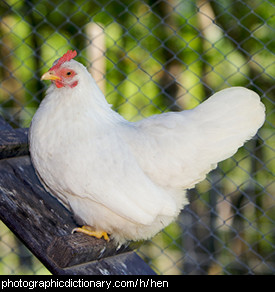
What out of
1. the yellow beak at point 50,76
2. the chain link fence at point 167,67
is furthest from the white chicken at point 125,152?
the chain link fence at point 167,67

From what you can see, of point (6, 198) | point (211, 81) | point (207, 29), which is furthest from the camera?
point (211, 81)

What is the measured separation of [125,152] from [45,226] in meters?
0.36

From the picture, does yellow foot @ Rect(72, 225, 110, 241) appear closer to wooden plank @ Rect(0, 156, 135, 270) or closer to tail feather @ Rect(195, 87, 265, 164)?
wooden plank @ Rect(0, 156, 135, 270)

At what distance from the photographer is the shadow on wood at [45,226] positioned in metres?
1.51

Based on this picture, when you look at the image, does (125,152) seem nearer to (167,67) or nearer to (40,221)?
(40,221)

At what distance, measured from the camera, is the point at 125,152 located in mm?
1714

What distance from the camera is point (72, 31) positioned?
3898 mm

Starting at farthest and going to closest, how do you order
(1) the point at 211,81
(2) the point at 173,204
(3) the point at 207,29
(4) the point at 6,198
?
(1) the point at 211,81
(3) the point at 207,29
(2) the point at 173,204
(4) the point at 6,198

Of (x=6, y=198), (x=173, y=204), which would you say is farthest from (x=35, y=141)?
(x=173, y=204)

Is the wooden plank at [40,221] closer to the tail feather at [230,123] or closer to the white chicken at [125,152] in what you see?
the white chicken at [125,152]

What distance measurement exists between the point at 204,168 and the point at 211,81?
2516mm

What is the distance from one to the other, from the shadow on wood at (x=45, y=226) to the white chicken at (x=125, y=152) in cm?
7

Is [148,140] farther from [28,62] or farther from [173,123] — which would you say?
[28,62]

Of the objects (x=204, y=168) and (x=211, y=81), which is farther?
(x=211, y=81)
